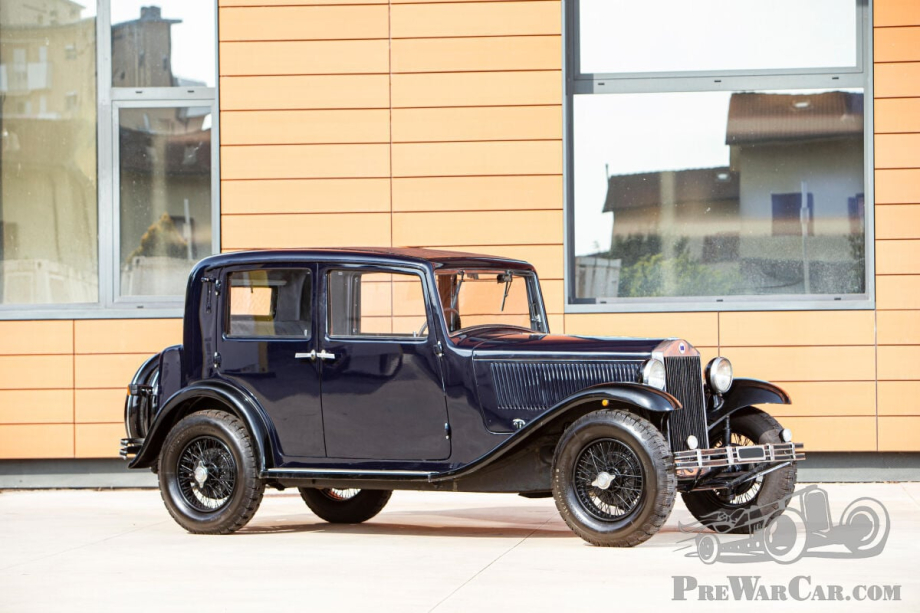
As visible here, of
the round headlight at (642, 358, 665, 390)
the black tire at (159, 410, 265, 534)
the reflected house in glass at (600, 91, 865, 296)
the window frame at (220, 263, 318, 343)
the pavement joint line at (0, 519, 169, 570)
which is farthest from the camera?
the reflected house in glass at (600, 91, 865, 296)

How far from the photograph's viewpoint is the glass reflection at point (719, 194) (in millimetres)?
10703

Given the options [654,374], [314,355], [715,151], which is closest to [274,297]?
[314,355]

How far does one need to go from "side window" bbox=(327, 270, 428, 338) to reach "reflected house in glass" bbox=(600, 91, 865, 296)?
3702 mm

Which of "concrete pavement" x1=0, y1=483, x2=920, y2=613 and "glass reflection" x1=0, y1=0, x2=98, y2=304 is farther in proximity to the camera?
"glass reflection" x1=0, y1=0, x2=98, y2=304

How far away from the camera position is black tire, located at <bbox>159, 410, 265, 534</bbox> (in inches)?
295

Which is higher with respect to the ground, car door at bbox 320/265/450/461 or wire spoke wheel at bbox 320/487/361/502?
car door at bbox 320/265/450/461

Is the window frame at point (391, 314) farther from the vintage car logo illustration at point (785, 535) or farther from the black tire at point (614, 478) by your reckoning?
the vintage car logo illustration at point (785, 535)

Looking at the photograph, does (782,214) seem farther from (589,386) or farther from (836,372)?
(589,386)

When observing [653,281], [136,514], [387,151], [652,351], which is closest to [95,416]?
[136,514]

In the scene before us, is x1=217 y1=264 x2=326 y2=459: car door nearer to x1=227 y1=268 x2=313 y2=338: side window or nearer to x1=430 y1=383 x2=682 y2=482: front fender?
x1=227 y1=268 x2=313 y2=338: side window

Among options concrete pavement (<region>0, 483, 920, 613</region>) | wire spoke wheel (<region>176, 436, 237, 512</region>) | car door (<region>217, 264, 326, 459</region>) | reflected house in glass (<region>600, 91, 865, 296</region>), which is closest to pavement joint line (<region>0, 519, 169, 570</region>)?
concrete pavement (<region>0, 483, 920, 613</region>)

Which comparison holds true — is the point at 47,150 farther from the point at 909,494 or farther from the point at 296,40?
the point at 909,494

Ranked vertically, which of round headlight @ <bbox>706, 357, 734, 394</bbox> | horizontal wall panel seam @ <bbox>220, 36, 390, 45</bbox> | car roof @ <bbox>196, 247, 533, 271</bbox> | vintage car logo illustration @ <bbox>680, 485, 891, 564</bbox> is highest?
horizontal wall panel seam @ <bbox>220, 36, 390, 45</bbox>

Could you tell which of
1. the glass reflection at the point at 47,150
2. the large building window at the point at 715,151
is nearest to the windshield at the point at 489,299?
the large building window at the point at 715,151
